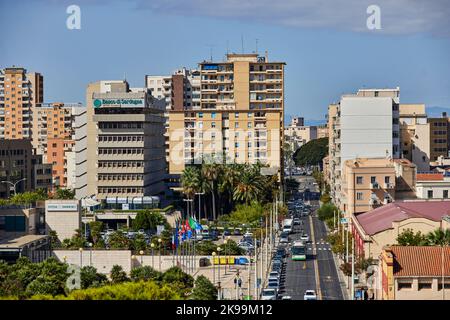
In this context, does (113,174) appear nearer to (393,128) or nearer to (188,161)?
(188,161)

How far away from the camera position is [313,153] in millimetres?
87125

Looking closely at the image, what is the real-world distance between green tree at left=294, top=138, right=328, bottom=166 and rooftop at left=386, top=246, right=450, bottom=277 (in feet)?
210

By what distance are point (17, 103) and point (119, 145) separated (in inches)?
1347

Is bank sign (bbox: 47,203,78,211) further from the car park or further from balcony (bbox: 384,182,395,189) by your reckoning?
the car park

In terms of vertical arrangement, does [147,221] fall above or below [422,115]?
below

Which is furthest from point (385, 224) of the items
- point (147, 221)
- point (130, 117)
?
point (130, 117)

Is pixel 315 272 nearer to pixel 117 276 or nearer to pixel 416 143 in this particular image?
pixel 117 276

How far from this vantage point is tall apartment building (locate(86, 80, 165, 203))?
44.0 m

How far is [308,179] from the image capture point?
82.5m

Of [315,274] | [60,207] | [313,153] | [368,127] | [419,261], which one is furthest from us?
[313,153]

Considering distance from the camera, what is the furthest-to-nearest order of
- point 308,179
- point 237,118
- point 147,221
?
point 308,179 < point 237,118 < point 147,221

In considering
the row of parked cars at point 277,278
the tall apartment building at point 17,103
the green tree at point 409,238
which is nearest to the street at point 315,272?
the row of parked cars at point 277,278

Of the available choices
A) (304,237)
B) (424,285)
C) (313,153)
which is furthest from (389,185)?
(313,153)

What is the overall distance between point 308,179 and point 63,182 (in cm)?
2551
